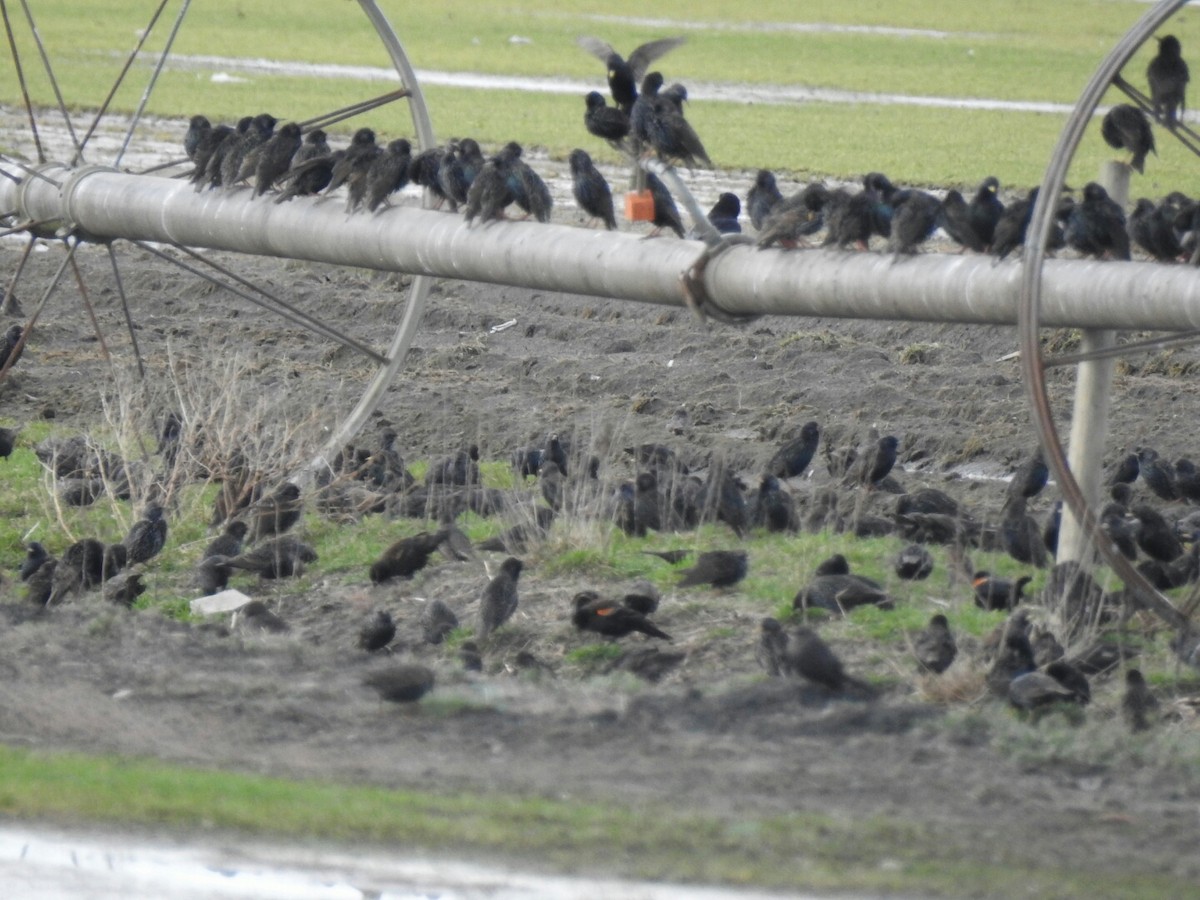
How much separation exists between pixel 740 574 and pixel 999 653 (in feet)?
6.52

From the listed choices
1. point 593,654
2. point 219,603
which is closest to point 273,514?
point 219,603

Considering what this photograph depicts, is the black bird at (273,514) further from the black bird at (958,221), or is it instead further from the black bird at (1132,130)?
the black bird at (1132,130)

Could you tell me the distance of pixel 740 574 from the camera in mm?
9383

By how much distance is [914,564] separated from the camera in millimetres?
9438

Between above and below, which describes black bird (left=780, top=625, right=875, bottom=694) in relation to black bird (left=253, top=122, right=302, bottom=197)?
below

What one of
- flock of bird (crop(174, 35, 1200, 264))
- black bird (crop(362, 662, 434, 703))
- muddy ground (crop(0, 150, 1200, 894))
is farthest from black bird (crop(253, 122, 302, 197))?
black bird (crop(362, 662, 434, 703))

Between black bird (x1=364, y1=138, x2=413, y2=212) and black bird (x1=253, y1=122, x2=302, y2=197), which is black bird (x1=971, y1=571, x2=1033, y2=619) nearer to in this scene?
black bird (x1=364, y1=138, x2=413, y2=212)

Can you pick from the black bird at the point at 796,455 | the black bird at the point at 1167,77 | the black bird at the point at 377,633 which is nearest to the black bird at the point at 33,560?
the black bird at the point at 377,633

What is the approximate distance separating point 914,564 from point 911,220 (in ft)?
6.25

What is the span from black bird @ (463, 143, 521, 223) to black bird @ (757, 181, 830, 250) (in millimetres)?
1524

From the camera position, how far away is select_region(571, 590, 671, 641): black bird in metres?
8.48

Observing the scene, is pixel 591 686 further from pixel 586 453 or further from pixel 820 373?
pixel 820 373

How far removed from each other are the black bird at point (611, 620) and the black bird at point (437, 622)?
2.18 ft

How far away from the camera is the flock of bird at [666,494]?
8.14 meters
